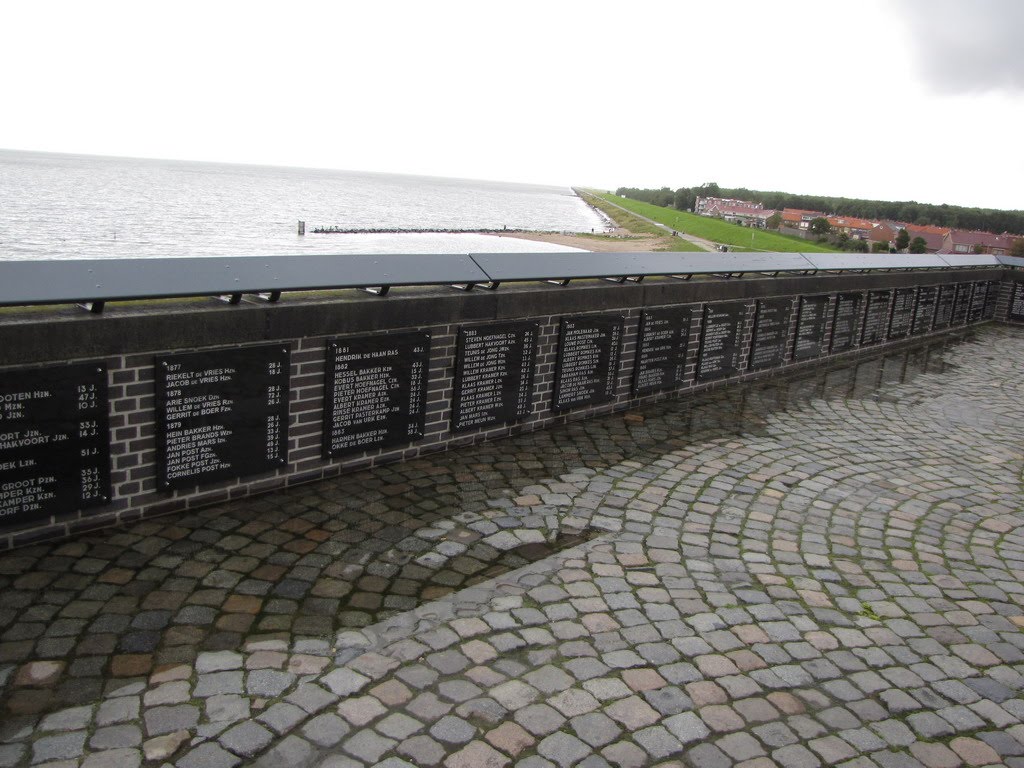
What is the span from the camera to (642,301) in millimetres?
9062

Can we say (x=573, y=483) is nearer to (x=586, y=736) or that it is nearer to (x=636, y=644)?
(x=636, y=644)

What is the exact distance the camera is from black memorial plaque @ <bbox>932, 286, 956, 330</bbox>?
17.3 m

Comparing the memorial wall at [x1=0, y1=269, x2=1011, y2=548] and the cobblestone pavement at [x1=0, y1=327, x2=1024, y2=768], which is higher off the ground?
the memorial wall at [x1=0, y1=269, x2=1011, y2=548]

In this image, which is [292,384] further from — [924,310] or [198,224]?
[198,224]

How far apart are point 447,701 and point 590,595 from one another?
1339mm

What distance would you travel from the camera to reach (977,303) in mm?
19672

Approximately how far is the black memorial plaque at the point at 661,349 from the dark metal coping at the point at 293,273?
51 cm

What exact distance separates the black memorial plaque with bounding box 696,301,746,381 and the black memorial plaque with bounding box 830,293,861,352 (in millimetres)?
3239

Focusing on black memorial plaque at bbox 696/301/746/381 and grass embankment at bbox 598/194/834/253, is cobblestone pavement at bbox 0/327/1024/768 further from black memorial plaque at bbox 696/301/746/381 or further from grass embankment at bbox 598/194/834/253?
grass embankment at bbox 598/194/834/253

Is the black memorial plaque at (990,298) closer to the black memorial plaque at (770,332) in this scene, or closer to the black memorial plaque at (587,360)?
the black memorial plaque at (770,332)

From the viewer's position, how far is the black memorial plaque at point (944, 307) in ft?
56.9

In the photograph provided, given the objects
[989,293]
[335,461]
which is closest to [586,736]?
[335,461]

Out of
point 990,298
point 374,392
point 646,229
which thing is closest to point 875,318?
point 990,298

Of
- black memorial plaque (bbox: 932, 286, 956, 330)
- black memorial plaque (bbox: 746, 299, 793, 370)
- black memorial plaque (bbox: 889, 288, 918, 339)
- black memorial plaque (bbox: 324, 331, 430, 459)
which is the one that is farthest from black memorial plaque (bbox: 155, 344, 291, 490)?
black memorial plaque (bbox: 932, 286, 956, 330)
